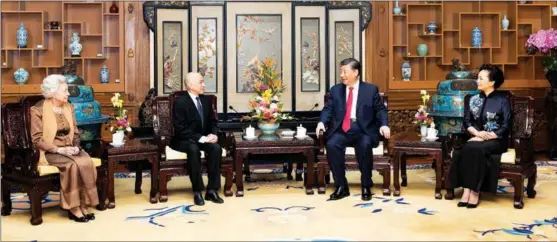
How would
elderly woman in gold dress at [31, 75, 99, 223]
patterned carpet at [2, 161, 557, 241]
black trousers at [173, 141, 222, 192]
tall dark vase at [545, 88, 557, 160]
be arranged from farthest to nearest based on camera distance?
tall dark vase at [545, 88, 557, 160]
black trousers at [173, 141, 222, 192]
elderly woman in gold dress at [31, 75, 99, 223]
patterned carpet at [2, 161, 557, 241]

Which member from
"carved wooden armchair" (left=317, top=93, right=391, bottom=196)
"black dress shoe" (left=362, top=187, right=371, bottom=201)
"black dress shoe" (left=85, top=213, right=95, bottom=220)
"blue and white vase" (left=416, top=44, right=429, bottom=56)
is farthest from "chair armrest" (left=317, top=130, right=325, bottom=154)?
"blue and white vase" (left=416, top=44, right=429, bottom=56)

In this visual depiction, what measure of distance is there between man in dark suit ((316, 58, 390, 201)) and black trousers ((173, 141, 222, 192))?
91 cm

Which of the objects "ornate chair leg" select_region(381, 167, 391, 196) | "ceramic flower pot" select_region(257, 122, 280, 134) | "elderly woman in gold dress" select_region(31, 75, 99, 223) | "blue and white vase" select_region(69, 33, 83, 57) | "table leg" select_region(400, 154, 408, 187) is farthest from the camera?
"blue and white vase" select_region(69, 33, 83, 57)

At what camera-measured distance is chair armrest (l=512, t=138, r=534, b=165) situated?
539cm

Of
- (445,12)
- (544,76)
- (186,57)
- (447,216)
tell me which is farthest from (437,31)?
(447,216)

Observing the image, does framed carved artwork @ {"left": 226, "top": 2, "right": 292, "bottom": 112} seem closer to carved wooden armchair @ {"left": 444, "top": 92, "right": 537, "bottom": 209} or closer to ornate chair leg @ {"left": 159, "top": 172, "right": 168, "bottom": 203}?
ornate chair leg @ {"left": 159, "top": 172, "right": 168, "bottom": 203}

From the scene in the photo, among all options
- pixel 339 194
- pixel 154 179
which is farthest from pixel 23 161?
pixel 339 194

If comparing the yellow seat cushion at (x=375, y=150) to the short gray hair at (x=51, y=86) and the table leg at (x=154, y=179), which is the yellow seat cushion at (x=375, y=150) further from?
the short gray hair at (x=51, y=86)

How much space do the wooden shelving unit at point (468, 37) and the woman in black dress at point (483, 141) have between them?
2955 mm

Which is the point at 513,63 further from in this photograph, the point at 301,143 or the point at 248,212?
the point at 248,212

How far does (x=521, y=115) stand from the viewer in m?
5.68

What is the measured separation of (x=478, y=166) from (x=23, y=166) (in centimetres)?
336

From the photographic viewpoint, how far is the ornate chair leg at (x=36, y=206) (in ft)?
15.7

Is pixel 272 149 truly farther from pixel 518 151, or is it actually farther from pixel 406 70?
pixel 406 70
